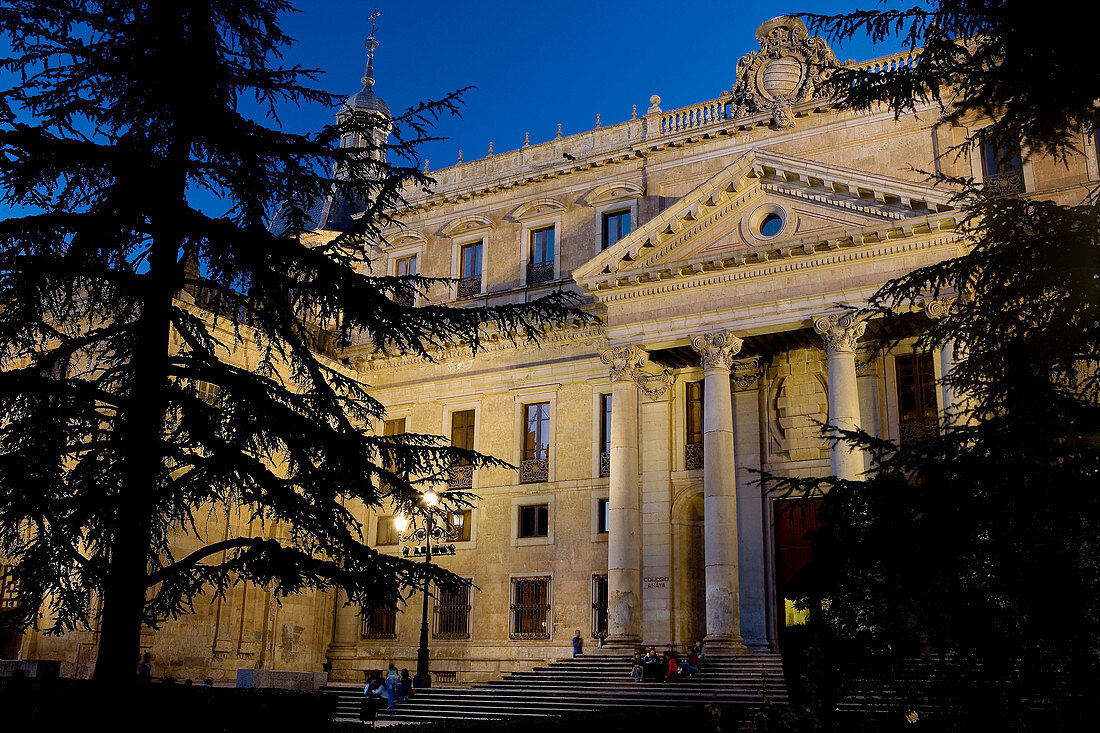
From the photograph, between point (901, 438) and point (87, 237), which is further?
point (901, 438)

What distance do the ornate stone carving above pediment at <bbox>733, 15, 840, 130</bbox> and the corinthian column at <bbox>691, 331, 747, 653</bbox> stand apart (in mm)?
8716

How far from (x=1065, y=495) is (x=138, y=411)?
884 centimetres

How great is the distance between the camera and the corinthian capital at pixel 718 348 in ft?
86.0

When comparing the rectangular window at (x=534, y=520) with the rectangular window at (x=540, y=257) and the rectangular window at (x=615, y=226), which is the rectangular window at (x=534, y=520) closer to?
the rectangular window at (x=540, y=257)

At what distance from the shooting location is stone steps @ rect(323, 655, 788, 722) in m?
21.7

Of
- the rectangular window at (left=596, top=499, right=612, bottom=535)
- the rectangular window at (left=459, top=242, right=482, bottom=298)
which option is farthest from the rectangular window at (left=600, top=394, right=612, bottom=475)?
the rectangular window at (left=459, top=242, right=482, bottom=298)

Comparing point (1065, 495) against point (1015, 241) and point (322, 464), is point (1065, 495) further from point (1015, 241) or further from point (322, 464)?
point (322, 464)

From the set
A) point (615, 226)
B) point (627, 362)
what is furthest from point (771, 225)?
point (615, 226)

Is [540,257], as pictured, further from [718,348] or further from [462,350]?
[718,348]

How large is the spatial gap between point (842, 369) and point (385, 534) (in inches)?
702

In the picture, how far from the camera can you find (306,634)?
3294cm

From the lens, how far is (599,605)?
97.5 feet

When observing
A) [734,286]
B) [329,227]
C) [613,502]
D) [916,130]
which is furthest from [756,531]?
[329,227]

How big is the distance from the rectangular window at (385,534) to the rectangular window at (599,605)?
26.9 feet
